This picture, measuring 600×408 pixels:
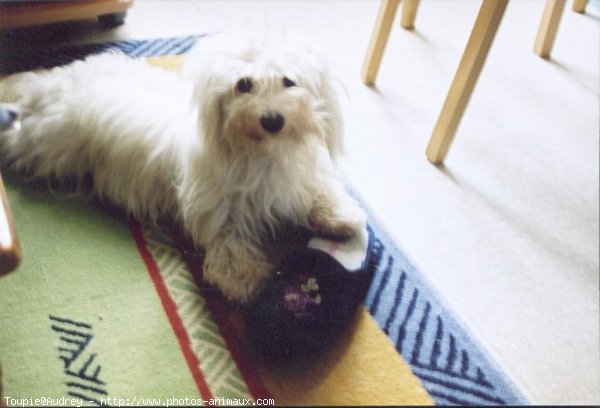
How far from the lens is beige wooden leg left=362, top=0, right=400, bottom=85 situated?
168 cm

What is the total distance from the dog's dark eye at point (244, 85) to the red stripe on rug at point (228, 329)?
1.37ft

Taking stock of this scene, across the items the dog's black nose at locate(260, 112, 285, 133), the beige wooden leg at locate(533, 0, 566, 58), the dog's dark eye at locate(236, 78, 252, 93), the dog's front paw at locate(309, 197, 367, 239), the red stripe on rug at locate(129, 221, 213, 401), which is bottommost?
the red stripe on rug at locate(129, 221, 213, 401)

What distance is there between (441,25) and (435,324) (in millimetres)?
1349

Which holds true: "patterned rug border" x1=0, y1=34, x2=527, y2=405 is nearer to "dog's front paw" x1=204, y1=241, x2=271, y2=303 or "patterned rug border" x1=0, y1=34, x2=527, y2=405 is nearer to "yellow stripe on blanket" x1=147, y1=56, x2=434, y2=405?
"yellow stripe on blanket" x1=147, y1=56, x2=434, y2=405

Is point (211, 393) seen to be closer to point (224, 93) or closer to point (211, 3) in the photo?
point (224, 93)

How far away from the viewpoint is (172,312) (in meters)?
1.11

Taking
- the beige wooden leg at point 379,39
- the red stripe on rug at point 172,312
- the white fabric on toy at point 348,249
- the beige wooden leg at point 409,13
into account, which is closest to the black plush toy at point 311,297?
the white fabric on toy at point 348,249

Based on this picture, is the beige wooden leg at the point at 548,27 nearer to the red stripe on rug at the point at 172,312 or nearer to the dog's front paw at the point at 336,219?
the dog's front paw at the point at 336,219

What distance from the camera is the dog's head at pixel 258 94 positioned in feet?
3.38

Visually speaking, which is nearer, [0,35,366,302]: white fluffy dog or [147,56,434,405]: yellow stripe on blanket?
[147,56,434,405]: yellow stripe on blanket

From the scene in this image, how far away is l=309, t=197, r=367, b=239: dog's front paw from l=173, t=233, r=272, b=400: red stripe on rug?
0.26 metres

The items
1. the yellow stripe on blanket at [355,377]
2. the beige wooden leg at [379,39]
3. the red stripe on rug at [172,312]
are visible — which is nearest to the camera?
the yellow stripe on blanket at [355,377]

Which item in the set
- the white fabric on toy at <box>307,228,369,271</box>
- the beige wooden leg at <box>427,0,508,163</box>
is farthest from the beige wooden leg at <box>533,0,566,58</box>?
the white fabric on toy at <box>307,228,369,271</box>

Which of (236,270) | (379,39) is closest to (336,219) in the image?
(236,270)
